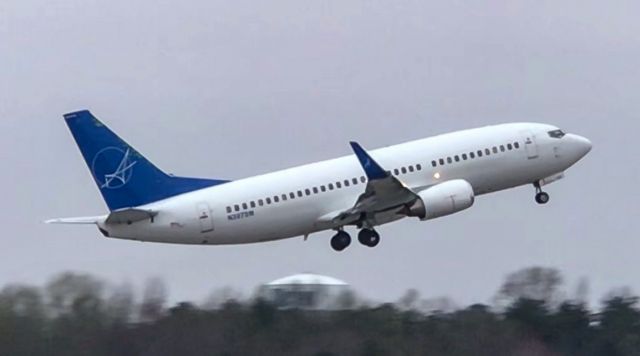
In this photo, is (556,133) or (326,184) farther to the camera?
(556,133)

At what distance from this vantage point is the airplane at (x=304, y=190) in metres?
134

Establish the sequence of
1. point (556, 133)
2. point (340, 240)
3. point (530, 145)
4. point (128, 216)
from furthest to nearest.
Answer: point (556, 133)
point (530, 145)
point (340, 240)
point (128, 216)

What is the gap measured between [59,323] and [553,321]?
27564 millimetres

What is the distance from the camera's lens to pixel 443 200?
452 ft

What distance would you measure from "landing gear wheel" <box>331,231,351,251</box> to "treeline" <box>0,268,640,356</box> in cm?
479

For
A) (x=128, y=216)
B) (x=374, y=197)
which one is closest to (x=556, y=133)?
(x=374, y=197)

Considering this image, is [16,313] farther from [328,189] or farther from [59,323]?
[328,189]

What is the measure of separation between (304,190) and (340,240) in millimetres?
4128

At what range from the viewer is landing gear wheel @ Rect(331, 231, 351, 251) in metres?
140

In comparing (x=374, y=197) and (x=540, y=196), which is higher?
(x=540, y=196)

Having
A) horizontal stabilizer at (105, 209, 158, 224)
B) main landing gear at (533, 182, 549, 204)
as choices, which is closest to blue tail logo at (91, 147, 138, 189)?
horizontal stabilizer at (105, 209, 158, 224)

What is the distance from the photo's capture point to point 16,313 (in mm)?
142125

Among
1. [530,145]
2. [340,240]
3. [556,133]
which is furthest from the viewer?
[556,133]

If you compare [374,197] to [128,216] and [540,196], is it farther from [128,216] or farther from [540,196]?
[128,216]
